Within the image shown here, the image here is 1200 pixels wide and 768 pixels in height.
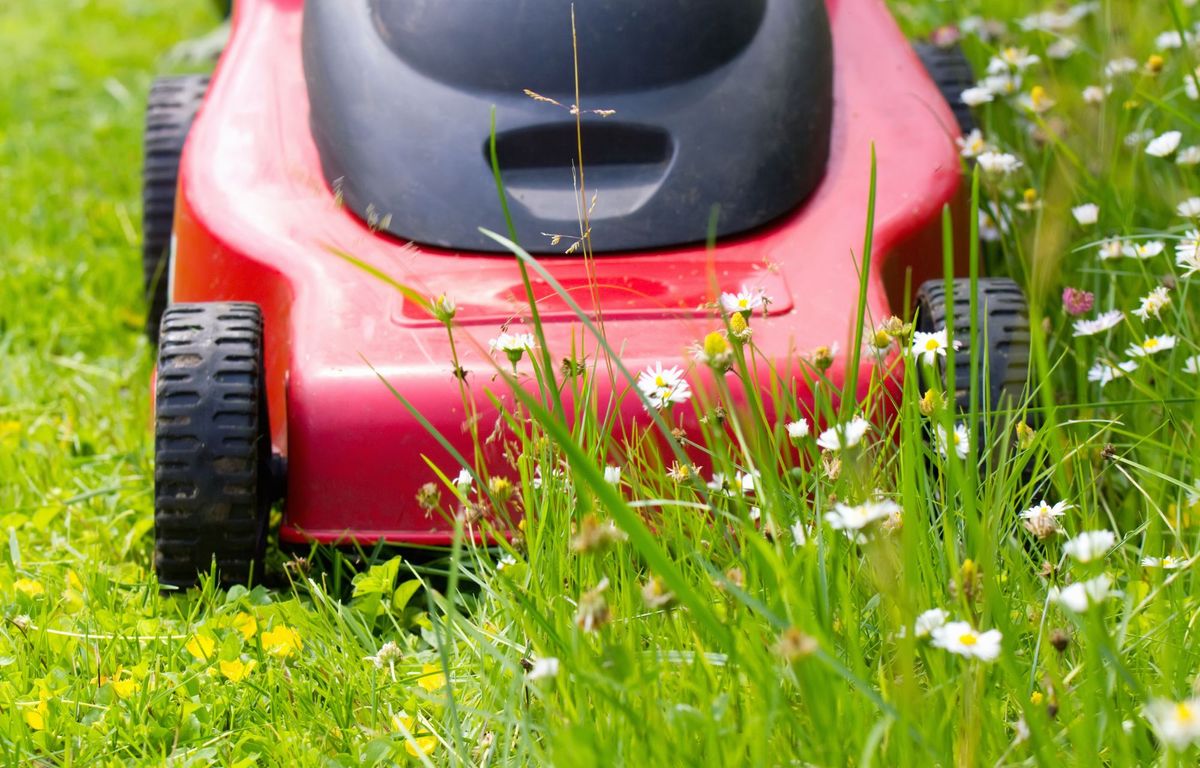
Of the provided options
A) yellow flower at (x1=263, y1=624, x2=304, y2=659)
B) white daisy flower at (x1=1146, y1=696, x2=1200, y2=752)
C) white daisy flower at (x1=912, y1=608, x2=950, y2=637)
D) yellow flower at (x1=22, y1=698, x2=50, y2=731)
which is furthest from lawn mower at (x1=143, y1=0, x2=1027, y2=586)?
white daisy flower at (x1=1146, y1=696, x2=1200, y2=752)

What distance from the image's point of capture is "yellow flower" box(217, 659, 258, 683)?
48.5 inches

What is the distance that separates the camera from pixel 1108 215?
1.76 metres

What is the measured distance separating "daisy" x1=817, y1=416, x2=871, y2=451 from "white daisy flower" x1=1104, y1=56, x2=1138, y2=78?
0.95m

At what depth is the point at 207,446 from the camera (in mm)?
1321

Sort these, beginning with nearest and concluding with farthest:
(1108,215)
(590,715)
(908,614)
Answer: (908,614), (590,715), (1108,215)

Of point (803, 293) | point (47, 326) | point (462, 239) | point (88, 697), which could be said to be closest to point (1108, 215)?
point (803, 293)

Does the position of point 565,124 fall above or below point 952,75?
above

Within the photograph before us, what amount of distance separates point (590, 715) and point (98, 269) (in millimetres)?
1617

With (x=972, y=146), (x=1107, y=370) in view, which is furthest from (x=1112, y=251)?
(x=972, y=146)

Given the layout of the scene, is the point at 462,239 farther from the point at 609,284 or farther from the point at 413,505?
the point at 413,505

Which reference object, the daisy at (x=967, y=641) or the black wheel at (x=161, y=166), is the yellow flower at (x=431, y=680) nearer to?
the daisy at (x=967, y=641)

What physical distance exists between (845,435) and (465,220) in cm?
70

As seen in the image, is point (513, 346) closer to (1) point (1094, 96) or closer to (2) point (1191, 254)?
(2) point (1191, 254)

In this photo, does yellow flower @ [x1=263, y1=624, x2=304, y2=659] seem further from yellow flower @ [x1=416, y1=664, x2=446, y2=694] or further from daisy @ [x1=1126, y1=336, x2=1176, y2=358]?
daisy @ [x1=1126, y1=336, x2=1176, y2=358]
